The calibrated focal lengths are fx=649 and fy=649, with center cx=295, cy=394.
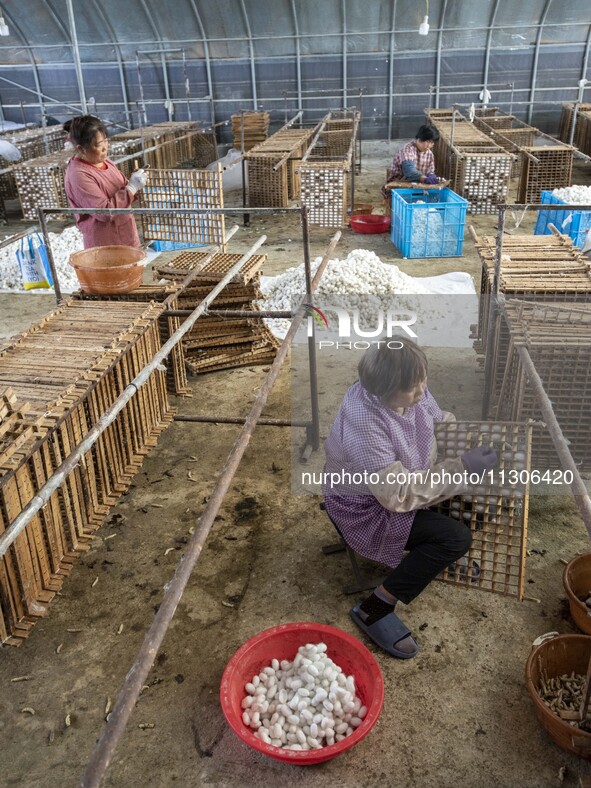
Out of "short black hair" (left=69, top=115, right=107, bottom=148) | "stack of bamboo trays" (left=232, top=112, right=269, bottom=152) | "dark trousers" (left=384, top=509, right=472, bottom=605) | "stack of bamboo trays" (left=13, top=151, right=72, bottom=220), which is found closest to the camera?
"dark trousers" (left=384, top=509, right=472, bottom=605)

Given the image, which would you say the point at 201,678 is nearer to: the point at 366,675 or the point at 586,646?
the point at 366,675

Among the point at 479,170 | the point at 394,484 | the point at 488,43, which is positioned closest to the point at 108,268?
the point at 394,484

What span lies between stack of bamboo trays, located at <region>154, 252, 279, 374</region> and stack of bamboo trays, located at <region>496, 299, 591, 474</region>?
289 centimetres

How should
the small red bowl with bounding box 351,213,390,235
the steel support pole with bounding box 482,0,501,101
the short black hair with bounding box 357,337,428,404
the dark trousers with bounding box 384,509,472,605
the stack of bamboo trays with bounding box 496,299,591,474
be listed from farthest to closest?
the steel support pole with bounding box 482,0,501,101 → the small red bowl with bounding box 351,213,390,235 → the stack of bamboo trays with bounding box 496,299,591,474 → the dark trousers with bounding box 384,509,472,605 → the short black hair with bounding box 357,337,428,404

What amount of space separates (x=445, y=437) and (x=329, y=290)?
14.9ft

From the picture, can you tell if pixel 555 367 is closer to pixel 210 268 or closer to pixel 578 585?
pixel 578 585

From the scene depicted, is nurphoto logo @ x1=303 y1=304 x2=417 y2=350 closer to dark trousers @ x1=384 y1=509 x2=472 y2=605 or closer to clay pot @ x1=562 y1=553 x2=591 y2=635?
clay pot @ x1=562 y1=553 x2=591 y2=635

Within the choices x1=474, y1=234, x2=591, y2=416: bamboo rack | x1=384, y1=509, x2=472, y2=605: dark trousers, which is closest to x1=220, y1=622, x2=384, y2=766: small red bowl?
x1=384, y1=509, x2=472, y2=605: dark trousers

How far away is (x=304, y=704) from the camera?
305 centimetres

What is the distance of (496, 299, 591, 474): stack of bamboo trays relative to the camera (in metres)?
4.58

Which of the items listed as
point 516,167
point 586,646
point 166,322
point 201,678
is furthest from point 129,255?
point 516,167

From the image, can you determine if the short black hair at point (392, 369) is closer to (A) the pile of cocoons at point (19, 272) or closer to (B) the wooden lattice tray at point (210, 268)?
(B) the wooden lattice tray at point (210, 268)

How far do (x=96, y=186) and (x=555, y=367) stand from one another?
427 cm

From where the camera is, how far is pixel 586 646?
3234 mm
